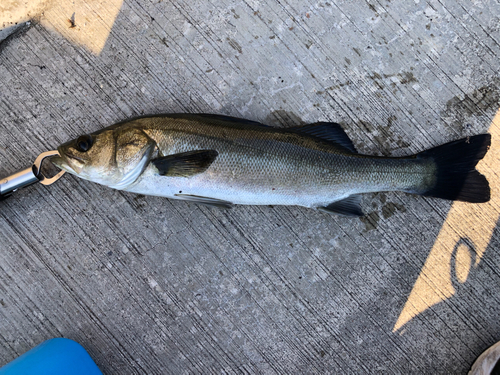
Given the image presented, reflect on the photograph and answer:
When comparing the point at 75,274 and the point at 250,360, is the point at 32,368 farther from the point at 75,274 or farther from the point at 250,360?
the point at 250,360

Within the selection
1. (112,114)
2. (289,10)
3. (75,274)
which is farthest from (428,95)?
(75,274)

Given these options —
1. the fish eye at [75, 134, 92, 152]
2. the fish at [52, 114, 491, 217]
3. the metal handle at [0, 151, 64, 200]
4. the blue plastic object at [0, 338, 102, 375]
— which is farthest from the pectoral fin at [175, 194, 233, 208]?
the blue plastic object at [0, 338, 102, 375]

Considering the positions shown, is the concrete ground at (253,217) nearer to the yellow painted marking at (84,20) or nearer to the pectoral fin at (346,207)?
the yellow painted marking at (84,20)

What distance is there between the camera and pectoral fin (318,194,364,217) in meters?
2.68

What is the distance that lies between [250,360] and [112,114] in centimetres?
268

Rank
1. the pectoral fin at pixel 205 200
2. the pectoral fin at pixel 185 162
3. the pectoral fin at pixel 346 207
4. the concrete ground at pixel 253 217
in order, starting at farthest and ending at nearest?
the concrete ground at pixel 253 217
the pectoral fin at pixel 346 207
the pectoral fin at pixel 205 200
the pectoral fin at pixel 185 162

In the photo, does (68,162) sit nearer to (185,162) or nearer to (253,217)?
(185,162)

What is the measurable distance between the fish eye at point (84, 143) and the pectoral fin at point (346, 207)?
6.52 feet

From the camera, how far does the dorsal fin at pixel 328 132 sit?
266cm

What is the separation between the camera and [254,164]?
2492 millimetres

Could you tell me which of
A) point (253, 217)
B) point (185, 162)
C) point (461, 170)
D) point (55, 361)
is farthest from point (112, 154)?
point (461, 170)

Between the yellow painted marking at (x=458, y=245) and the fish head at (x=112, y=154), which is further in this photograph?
the yellow painted marking at (x=458, y=245)

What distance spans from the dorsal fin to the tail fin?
0.65m

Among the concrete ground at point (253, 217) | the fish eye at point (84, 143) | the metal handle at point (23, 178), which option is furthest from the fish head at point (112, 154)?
the concrete ground at point (253, 217)
